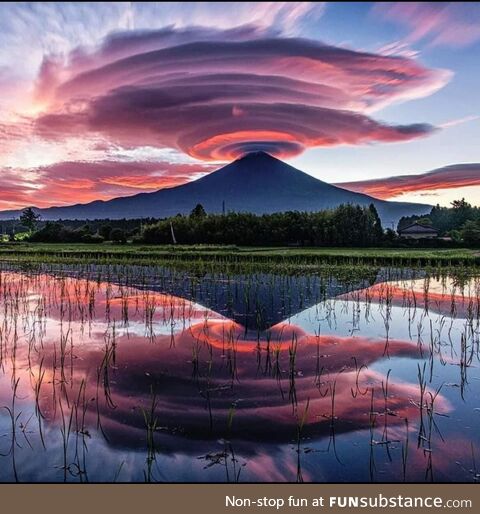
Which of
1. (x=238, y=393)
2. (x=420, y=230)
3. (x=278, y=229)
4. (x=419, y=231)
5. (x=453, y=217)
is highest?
(x=453, y=217)

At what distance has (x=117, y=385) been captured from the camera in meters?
5.83

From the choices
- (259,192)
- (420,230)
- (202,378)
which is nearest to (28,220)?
(420,230)

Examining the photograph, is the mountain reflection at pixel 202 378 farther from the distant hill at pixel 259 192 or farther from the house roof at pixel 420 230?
the distant hill at pixel 259 192

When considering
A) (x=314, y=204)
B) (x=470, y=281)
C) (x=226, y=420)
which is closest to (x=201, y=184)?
(x=314, y=204)

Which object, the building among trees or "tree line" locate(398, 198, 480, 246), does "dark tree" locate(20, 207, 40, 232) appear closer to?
the building among trees

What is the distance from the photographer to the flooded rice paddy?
13.1 ft

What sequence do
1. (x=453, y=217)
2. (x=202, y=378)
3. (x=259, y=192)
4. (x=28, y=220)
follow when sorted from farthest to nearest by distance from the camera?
(x=259, y=192), (x=28, y=220), (x=453, y=217), (x=202, y=378)

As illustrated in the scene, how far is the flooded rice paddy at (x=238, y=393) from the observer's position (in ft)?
13.1

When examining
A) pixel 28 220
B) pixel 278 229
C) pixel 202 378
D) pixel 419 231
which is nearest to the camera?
pixel 202 378

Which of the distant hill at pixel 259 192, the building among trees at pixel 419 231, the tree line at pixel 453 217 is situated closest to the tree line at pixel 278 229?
the tree line at pixel 453 217

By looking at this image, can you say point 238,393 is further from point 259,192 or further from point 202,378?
point 259,192

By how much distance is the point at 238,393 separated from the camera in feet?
18.2

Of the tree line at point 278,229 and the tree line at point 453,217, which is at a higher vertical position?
the tree line at point 453,217

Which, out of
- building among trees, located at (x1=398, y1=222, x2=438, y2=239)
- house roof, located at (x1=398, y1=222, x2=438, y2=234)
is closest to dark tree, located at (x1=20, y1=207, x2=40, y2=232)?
building among trees, located at (x1=398, y1=222, x2=438, y2=239)
